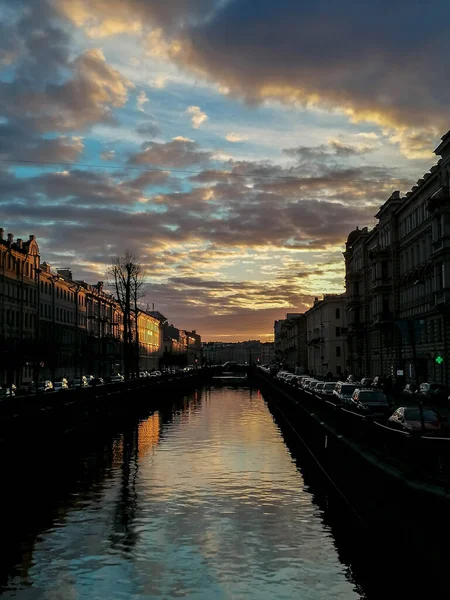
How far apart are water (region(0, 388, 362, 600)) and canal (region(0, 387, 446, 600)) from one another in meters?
0.04

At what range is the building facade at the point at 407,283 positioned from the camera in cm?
6456

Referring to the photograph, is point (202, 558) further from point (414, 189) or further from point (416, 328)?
point (414, 189)

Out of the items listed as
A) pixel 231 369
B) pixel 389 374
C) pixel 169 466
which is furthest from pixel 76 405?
pixel 231 369

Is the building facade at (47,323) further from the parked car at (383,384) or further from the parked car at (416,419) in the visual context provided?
the parked car at (416,419)

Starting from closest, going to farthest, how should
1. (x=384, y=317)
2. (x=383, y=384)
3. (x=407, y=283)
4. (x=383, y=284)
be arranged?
1. (x=383, y=384)
2. (x=407, y=283)
3. (x=384, y=317)
4. (x=383, y=284)

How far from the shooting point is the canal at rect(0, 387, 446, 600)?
1399 cm

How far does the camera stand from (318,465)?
104 feet

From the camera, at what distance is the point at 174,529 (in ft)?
60.7

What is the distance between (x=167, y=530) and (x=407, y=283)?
6940 centimetres

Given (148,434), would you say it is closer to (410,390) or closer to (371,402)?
(371,402)

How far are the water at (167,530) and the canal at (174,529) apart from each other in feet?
0.12

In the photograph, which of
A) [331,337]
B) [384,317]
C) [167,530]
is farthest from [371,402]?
[331,337]

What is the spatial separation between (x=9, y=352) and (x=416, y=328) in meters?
62.7

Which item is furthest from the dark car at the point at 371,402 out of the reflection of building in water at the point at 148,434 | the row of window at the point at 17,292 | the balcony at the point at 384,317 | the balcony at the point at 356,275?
the balcony at the point at 356,275
